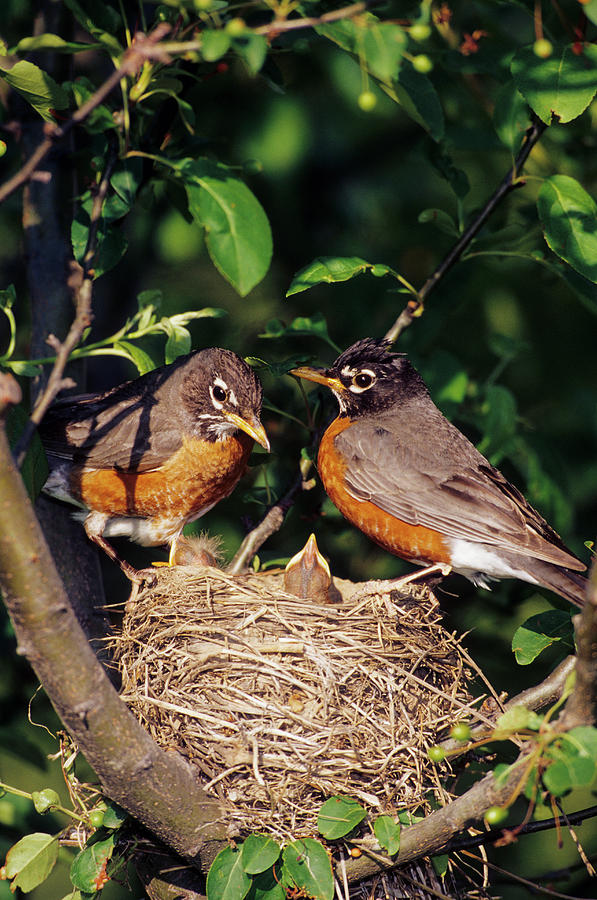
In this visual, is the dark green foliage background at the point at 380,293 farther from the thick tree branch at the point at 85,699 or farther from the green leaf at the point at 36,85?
the thick tree branch at the point at 85,699

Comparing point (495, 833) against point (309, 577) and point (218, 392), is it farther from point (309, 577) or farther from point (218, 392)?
point (218, 392)

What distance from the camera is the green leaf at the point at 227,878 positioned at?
109 inches

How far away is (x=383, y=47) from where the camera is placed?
2.21 meters

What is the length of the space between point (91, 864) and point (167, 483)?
1.84 meters

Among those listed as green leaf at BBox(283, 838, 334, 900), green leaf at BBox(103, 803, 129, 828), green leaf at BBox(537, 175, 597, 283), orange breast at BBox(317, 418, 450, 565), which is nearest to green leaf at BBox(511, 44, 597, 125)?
green leaf at BBox(537, 175, 597, 283)

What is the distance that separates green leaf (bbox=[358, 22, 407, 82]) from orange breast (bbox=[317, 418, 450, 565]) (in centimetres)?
238

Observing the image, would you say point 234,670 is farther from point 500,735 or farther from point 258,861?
point 500,735

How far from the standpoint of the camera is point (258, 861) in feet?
9.27

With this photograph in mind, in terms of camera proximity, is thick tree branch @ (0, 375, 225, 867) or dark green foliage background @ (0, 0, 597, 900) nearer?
thick tree branch @ (0, 375, 225, 867)

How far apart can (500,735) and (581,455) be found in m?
3.70

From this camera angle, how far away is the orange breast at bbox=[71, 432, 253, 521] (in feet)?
14.5

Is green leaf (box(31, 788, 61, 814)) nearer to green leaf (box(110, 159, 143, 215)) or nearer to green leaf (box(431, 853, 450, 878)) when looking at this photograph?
green leaf (box(431, 853, 450, 878))

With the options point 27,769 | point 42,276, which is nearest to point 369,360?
point 42,276

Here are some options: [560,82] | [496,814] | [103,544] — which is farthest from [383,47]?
[103,544]
